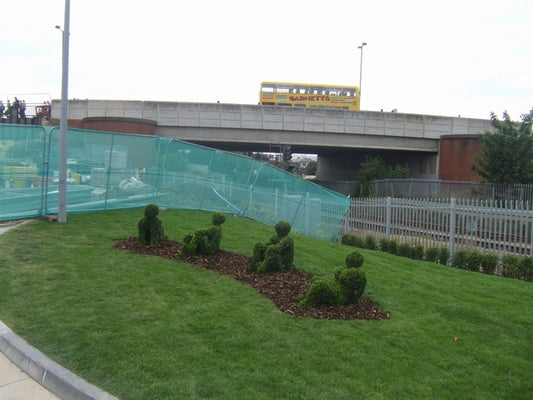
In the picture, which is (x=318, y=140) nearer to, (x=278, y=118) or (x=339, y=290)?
(x=278, y=118)

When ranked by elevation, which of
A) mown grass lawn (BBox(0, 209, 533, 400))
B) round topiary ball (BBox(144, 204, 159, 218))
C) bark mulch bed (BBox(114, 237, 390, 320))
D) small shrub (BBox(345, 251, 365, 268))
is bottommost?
mown grass lawn (BBox(0, 209, 533, 400))

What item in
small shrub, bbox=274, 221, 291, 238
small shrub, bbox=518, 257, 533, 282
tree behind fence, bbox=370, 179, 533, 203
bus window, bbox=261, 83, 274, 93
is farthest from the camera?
bus window, bbox=261, 83, 274, 93

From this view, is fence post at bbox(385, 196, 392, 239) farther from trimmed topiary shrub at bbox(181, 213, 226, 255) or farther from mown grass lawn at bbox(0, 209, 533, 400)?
trimmed topiary shrub at bbox(181, 213, 226, 255)

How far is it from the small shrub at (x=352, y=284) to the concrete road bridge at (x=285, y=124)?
2676 centimetres

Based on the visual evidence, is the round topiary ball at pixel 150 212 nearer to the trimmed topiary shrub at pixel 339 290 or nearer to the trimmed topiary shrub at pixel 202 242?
the trimmed topiary shrub at pixel 202 242

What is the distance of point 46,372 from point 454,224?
10.3 metres

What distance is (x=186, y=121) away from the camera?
31.6 meters

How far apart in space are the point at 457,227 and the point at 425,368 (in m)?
8.64

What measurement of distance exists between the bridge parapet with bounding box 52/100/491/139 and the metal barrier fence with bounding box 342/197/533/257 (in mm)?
17382

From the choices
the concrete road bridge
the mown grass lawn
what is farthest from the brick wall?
the mown grass lawn

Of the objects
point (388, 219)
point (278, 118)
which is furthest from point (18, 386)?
point (278, 118)

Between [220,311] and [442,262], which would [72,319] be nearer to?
[220,311]

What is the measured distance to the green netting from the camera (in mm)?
10273

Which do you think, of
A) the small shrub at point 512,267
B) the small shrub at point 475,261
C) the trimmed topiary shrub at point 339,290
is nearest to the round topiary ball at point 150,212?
the trimmed topiary shrub at point 339,290
